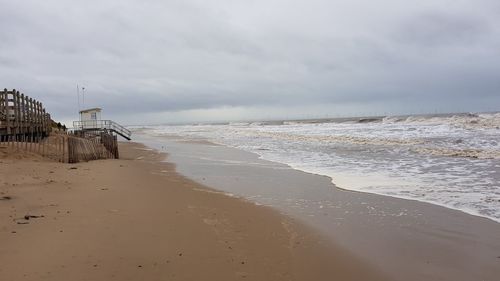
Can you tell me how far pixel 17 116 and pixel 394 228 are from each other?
18874 mm

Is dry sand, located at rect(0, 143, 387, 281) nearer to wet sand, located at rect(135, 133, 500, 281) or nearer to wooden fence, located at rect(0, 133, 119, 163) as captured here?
wet sand, located at rect(135, 133, 500, 281)

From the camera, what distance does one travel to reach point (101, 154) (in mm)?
21328

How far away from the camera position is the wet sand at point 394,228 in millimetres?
5434

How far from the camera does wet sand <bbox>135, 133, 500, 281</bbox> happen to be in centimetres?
543

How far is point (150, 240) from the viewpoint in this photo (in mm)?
6207

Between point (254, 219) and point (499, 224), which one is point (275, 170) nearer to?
point (254, 219)

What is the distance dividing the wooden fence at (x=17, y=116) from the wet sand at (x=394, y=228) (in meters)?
11.2

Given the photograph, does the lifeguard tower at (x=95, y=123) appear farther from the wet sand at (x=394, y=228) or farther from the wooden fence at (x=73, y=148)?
the wet sand at (x=394, y=228)

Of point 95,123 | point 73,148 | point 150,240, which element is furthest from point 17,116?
point 95,123

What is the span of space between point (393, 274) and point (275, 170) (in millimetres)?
10618

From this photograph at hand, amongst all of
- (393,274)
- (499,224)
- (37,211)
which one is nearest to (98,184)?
(37,211)

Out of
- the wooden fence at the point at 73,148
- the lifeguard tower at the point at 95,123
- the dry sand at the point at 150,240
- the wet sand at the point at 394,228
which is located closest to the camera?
the dry sand at the point at 150,240

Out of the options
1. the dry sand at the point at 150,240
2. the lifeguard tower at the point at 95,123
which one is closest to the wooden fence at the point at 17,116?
the dry sand at the point at 150,240

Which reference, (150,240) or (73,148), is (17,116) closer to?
(73,148)
